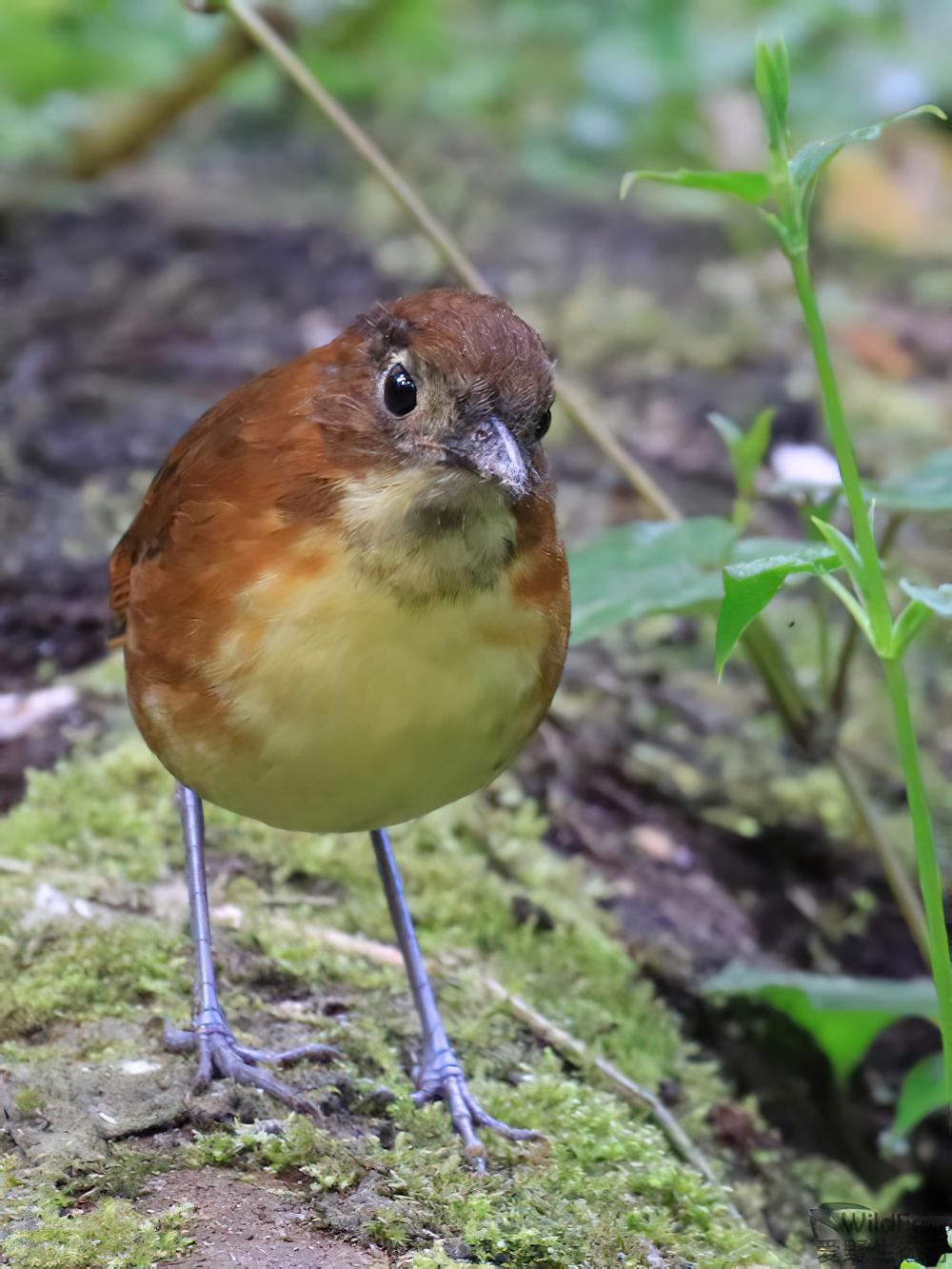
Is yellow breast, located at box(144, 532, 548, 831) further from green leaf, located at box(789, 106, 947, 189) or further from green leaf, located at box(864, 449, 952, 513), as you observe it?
green leaf, located at box(864, 449, 952, 513)

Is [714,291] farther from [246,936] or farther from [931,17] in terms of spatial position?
[246,936]

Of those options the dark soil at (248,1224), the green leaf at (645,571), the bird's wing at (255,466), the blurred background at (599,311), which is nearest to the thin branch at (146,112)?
the blurred background at (599,311)

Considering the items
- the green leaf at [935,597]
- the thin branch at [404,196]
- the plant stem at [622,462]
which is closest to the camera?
the green leaf at [935,597]

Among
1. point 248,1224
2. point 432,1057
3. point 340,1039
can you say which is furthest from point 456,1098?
point 248,1224

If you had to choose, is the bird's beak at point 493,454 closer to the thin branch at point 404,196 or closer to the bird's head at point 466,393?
the bird's head at point 466,393

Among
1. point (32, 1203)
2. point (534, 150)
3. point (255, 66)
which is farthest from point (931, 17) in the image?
point (32, 1203)

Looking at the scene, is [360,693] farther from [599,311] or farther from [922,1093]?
[599,311]

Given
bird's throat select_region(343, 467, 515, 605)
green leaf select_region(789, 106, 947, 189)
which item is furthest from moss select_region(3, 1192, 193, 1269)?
green leaf select_region(789, 106, 947, 189)
